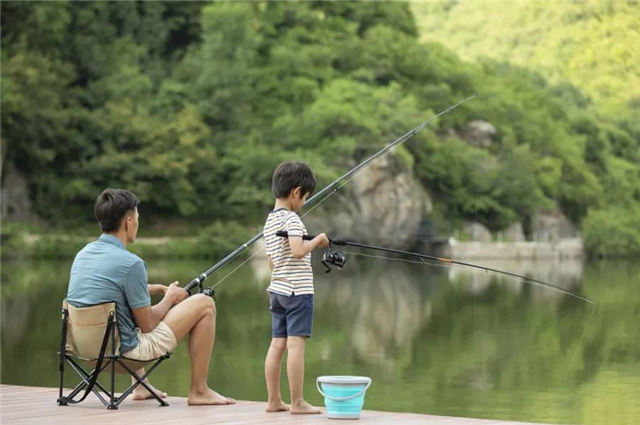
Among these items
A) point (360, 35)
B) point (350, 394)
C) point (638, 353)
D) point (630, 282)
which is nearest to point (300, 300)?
point (350, 394)

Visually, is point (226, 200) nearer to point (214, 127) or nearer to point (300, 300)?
point (214, 127)

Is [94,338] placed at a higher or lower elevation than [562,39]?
lower

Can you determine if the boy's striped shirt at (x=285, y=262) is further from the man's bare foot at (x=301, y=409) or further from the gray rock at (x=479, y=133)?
the gray rock at (x=479, y=133)

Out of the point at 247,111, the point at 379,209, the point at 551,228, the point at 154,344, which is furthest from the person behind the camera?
the point at 551,228

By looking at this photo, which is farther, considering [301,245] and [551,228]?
[551,228]

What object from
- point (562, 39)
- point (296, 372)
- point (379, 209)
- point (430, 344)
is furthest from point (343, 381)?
point (562, 39)

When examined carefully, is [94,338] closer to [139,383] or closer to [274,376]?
[139,383]

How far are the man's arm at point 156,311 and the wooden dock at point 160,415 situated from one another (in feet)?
0.92

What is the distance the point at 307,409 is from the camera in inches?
169

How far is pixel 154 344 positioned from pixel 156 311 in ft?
0.39

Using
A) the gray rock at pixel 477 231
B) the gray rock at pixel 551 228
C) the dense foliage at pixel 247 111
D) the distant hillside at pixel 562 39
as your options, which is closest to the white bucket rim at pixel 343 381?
the dense foliage at pixel 247 111

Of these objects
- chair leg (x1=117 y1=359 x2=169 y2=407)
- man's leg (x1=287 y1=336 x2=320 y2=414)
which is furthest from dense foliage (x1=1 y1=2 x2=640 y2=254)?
man's leg (x1=287 y1=336 x2=320 y2=414)

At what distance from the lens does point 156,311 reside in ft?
14.1

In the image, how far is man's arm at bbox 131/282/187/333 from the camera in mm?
4227
